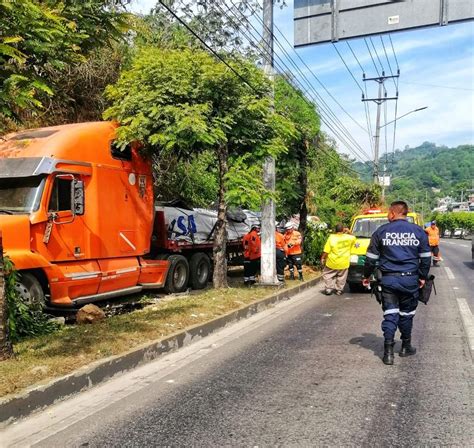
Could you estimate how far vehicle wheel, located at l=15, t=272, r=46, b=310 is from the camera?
7.43 metres

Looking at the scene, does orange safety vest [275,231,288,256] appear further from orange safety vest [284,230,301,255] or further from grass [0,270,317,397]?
grass [0,270,317,397]

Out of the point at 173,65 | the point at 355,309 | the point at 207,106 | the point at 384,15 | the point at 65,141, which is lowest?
the point at 355,309

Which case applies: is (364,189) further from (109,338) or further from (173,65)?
(109,338)

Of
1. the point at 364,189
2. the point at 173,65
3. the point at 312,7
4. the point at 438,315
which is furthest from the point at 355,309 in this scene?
the point at 364,189

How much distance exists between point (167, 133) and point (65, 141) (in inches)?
75.6

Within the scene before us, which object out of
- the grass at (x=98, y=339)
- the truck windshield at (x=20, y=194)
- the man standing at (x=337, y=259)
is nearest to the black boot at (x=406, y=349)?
the grass at (x=98, y=339)

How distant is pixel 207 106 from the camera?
31.8 feet

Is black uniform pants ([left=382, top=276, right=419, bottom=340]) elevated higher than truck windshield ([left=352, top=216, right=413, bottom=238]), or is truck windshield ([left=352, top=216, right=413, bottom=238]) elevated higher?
truck windshield ([left=352, top=216, right=413, bottom=238])

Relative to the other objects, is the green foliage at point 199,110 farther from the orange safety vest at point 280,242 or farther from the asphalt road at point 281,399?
the asphalt road at point 281,399

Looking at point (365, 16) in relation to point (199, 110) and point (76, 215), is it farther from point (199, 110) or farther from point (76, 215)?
point (76, 215)

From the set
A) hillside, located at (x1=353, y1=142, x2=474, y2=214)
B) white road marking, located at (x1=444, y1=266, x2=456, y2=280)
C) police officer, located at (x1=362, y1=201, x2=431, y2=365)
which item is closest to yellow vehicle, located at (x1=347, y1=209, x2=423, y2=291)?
white road marking, located at (x1=444, y1=266, x2=456, y2=280)

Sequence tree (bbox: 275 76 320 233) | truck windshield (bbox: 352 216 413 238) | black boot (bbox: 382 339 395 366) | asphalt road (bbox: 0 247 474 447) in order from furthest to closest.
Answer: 1. tree (bbox: 275 76 320 233)
2. truck windshield (bbox: 352 216 413 238)
3. black boot (bbox: 382 339 395 366)
4. asphalt road (bbox: 0 247 474 447)

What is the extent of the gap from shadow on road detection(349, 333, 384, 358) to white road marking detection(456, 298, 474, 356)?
1.12 m

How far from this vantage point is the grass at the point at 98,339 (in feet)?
16.1
